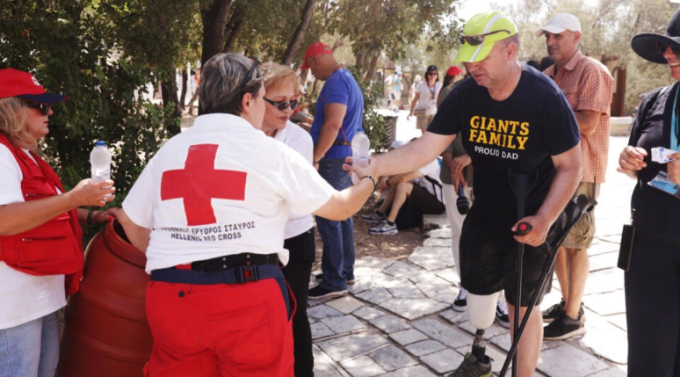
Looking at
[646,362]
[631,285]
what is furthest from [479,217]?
[646,362]

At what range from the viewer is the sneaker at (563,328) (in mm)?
4480

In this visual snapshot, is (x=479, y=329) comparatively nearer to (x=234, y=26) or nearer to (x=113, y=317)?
(x=113, y=317)

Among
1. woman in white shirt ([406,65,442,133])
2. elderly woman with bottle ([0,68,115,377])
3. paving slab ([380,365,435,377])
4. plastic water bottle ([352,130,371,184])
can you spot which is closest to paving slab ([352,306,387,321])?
paving slab ([380,365,435,377])

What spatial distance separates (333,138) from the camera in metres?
5.11

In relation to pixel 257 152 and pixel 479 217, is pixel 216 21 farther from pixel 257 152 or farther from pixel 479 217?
pixel 257 152

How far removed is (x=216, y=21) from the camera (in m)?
7.55

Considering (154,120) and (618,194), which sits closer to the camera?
(154,120)

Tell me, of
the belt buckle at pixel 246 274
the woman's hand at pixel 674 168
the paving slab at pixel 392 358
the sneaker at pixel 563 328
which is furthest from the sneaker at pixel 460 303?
the belt buckle at pixel 246 274

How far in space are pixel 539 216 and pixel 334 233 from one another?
2467 millimetres

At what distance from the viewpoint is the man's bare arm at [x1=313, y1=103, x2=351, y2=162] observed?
5.10m

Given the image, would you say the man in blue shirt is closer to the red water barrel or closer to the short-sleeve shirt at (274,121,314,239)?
the short-sleeve shirt at (274,121,314,239)

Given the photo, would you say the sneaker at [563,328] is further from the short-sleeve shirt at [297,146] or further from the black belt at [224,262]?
the black belt at [224,262]

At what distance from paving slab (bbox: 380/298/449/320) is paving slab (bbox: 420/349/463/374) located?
67cm

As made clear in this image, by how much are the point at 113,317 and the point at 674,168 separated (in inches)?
104
